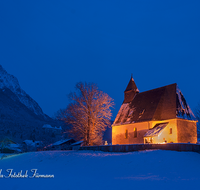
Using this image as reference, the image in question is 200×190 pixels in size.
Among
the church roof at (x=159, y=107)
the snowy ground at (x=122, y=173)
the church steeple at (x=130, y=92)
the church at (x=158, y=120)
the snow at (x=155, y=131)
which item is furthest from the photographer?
the church steeple at (x=130, y=92)

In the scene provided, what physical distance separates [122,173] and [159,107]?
67.5 ft

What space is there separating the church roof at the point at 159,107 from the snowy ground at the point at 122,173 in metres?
14.2

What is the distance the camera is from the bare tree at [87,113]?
37.4m

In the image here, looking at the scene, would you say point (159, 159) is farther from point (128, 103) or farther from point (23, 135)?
point (23, 135)

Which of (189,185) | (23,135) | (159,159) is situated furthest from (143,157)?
(23,135)

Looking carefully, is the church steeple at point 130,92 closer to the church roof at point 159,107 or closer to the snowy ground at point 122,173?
the church roof at point 159,107

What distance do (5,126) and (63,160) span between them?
3692 inches

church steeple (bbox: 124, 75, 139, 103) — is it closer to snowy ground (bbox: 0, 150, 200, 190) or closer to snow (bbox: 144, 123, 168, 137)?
snow (bbox: 144, 123, 168, 137)

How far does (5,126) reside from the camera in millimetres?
107625

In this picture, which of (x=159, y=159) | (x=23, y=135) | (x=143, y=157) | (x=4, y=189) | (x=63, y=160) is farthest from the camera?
(x=23, y=135)

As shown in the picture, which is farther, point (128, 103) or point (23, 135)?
point (23, 135)

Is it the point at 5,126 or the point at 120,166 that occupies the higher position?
the point at 5,126

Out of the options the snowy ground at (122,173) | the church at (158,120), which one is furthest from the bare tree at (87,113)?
the snowy ground at (122,173)

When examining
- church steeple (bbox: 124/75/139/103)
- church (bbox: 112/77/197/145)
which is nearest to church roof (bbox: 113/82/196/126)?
church (bbox: 112/77/197/145)
